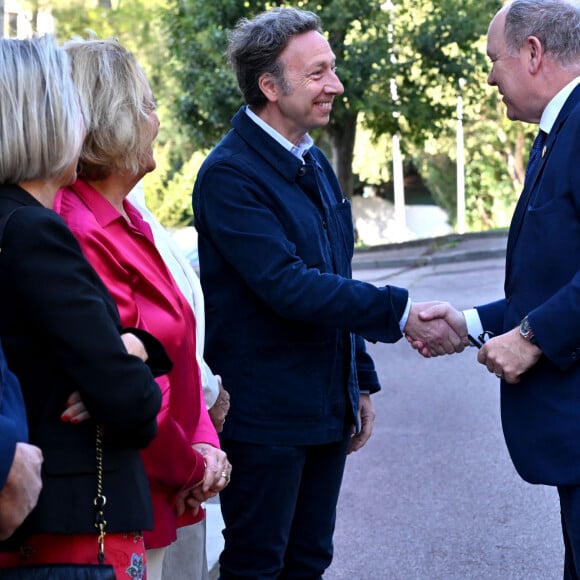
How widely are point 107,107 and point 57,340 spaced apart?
2.40 ft

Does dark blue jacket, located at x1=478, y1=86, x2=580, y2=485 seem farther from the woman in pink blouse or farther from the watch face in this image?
the woman in pink blouse

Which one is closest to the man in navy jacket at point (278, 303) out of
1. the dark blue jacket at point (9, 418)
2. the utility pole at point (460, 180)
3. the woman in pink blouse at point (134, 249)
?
the woman in pink blouse at point (134, 249)

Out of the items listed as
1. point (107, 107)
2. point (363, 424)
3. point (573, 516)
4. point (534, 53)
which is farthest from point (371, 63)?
point (107, 107)

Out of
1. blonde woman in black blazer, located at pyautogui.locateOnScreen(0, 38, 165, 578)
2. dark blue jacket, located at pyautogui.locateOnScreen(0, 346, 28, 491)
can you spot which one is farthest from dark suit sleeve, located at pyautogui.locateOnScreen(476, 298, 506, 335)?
dark blue jacket, located at pyautogui.locateOnScreen(0, 346, 28, 491)

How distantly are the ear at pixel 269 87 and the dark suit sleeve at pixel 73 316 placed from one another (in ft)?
5.06

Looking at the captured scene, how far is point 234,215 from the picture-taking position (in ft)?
11.2

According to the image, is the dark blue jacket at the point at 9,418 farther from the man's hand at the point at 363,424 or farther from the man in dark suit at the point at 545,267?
the man's hand at the point at 363,424

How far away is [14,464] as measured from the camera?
2.07 m

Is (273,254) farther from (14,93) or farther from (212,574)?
(212,574)

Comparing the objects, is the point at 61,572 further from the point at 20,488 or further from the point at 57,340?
the point at 57,340

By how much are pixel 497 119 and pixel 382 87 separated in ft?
56.3

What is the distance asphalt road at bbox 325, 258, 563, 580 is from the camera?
5.40 m

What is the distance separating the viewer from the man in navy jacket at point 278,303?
3.42 m

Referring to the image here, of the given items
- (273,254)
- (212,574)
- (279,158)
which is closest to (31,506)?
(273,254)
